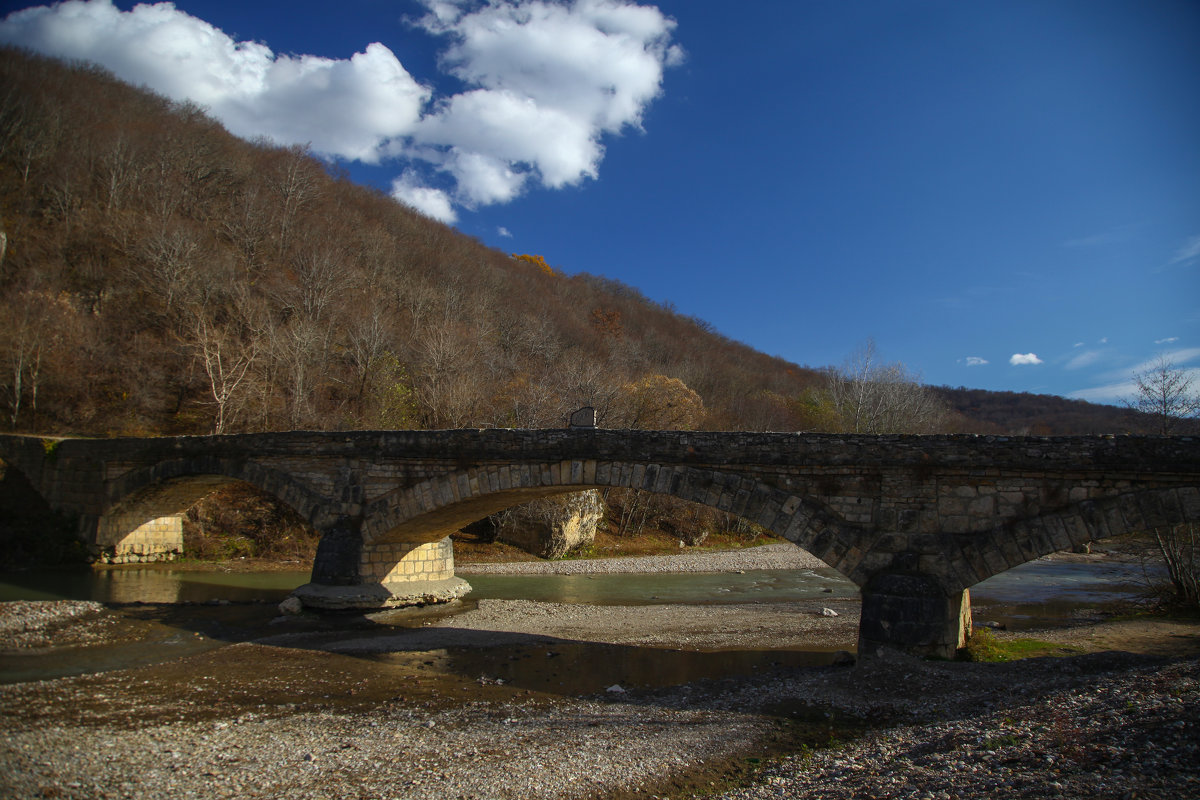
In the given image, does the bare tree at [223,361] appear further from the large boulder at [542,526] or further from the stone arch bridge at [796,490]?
the large boulder at [542,526]

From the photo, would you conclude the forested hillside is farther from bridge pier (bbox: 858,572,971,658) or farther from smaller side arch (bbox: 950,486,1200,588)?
bridge pier (bbox: 858,572,971,658)

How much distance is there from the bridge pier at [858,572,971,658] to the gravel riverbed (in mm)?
519

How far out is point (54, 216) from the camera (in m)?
32.5

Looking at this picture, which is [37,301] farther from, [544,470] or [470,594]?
[544,470]

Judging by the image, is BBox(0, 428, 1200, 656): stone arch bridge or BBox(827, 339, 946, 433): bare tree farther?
BBox(827, 339, 946, 433): bare tree

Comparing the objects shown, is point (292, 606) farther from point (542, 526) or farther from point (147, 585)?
point (542, 526)

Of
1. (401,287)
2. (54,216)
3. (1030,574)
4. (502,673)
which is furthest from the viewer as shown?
(401,287)

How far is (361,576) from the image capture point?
581 inches

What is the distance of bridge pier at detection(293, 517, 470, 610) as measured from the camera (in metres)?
14.4

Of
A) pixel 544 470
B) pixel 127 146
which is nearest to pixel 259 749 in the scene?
pixel 544 470

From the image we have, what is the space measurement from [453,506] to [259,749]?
7.29 metres

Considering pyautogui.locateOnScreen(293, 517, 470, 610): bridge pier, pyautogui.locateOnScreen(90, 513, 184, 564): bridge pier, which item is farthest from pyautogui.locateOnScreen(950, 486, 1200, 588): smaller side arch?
pyautogui.locateOnScreen(90, 513, 184, 564): bridge pier

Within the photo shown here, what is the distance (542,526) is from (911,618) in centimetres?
1658

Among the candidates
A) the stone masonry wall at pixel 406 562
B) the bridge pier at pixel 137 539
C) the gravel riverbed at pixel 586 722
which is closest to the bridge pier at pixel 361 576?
the stone masonry wall at pixel 406 562
